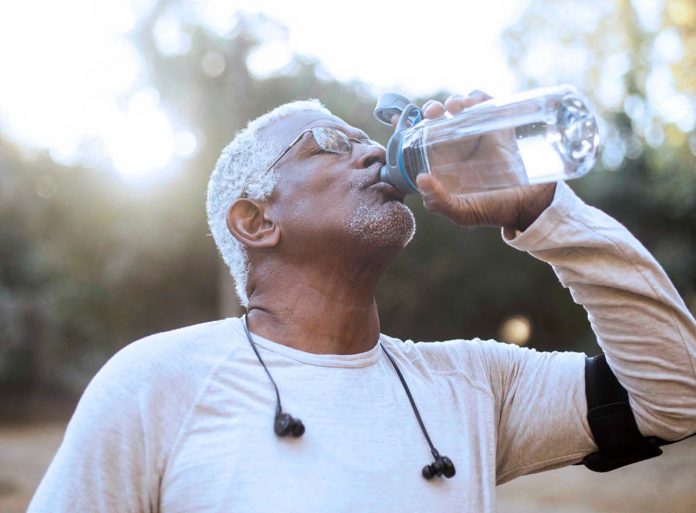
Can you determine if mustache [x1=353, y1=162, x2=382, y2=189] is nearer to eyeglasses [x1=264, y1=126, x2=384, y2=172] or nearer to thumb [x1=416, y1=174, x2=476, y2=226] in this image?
eyeglasses [x1=264, y1=126, x2=384, y2=172]

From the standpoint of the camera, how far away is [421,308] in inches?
585

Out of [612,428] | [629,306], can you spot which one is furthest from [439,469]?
[629,306]

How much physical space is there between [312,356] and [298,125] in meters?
0.78

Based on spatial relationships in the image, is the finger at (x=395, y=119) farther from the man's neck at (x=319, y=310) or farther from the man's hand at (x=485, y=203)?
the man's neck at (x=319, y=310)

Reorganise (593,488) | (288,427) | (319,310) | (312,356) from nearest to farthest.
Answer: (288,427) < (312,356) < (319,310) < (593,488)

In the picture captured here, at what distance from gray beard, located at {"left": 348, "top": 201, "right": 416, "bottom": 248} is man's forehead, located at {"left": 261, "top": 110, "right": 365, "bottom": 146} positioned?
0.34 m

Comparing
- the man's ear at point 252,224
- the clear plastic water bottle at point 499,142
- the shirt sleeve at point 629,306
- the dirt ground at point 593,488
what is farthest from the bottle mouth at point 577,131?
the dirt ground at point 593,488

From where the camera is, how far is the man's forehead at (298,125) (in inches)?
96.1

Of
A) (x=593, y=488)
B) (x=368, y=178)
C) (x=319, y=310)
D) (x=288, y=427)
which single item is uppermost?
(x=368, y=178)

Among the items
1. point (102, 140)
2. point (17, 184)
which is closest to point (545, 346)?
point (102, 140)

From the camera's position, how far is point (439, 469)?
1.87m

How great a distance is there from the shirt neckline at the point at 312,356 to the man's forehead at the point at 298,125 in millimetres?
648

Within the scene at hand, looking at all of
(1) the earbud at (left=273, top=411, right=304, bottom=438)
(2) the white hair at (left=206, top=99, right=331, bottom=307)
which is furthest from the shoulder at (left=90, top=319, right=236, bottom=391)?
(2) the white hair at (left=206, top=99, right=331, bottom=307)

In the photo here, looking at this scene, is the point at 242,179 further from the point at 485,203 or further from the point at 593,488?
the point at 593,488
